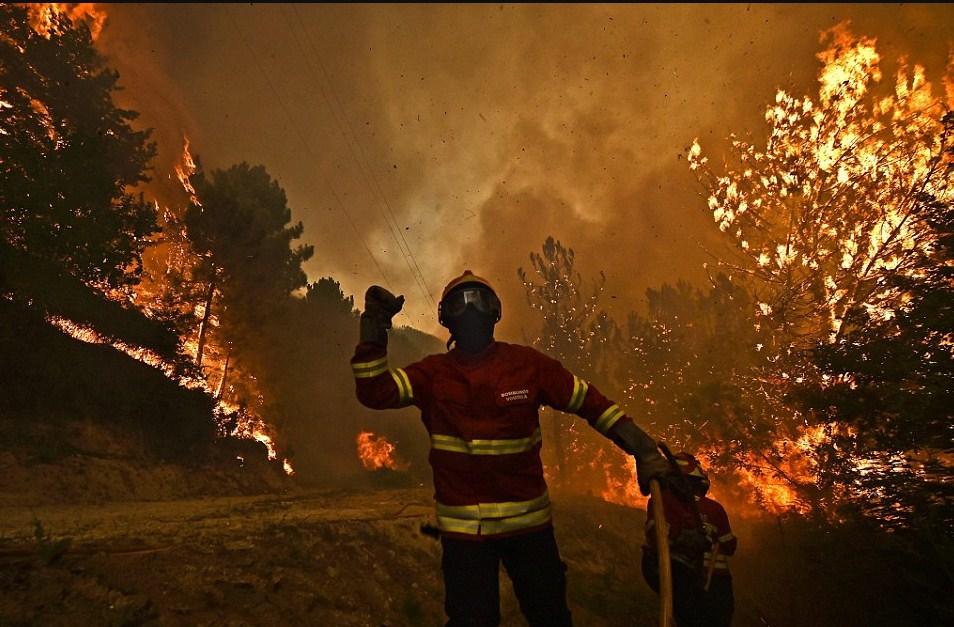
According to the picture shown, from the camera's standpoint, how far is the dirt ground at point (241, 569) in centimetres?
390

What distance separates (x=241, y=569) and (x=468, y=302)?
3.90 m

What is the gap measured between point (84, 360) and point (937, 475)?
20079mm

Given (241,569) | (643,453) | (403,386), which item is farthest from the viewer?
(241,569)

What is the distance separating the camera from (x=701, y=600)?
14.2ft

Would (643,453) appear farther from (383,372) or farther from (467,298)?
(383,372)

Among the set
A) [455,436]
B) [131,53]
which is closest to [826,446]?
[455,436]

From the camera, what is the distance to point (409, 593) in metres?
5.64

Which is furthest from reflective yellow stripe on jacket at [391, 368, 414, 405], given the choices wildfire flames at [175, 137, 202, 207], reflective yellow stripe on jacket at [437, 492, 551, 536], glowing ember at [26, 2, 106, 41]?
wildfire flames at [175, 137, 202, 207]

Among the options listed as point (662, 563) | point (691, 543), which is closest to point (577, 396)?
point (662, 563)

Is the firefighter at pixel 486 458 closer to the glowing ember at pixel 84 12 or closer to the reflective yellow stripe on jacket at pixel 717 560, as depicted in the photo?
the reflective yellow stripe on jacket at pixel 717 560

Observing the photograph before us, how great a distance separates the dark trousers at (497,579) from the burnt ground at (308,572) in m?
2.53

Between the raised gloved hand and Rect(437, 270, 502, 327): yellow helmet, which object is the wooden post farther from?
Rect(437, 270, 502, 327): yellow helmet

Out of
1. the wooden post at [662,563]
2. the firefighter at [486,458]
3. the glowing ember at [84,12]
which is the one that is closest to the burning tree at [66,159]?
the glowing ember at [84,12]

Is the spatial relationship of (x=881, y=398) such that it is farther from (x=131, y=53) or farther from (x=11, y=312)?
(x=131, y=53)
